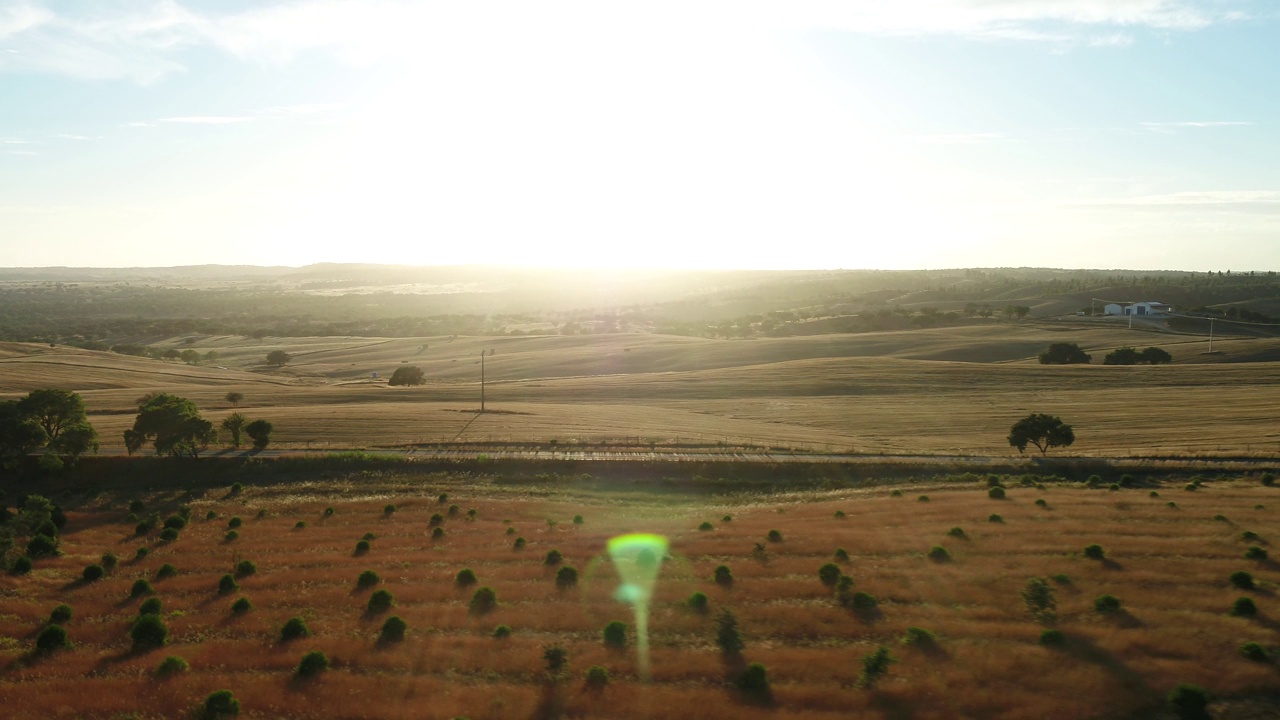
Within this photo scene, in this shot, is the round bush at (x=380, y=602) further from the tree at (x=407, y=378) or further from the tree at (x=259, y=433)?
the tree at (x=407, y=378)

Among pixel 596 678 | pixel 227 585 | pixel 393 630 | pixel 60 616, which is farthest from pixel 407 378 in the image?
pixel 596 678

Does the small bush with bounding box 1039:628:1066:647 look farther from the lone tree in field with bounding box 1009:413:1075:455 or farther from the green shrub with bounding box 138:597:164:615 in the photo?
the lone tree in field with bounding box 1009:413:1075:455

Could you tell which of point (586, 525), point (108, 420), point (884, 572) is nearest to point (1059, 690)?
point (884, 572)

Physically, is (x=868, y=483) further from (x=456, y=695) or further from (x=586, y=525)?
(x=456, y=695)

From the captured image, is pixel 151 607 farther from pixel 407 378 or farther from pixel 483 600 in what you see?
pixel 407 378

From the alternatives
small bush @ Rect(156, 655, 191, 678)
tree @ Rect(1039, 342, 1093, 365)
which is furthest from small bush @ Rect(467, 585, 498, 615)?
tree @ Rect(1039, 342, 1093, 365)
